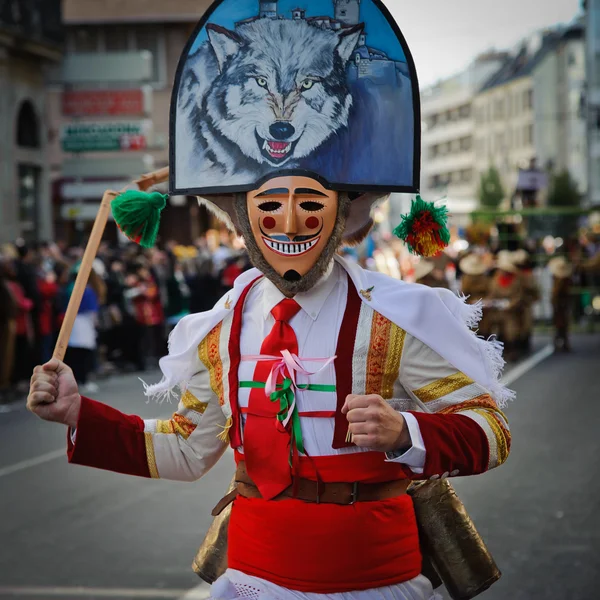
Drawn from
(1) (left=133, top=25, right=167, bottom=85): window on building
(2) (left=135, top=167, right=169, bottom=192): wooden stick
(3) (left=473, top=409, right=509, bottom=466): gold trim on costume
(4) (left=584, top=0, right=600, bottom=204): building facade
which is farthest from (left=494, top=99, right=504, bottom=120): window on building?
(3) (left=473, top=409, right=509, bottom=466): gold trim on costume

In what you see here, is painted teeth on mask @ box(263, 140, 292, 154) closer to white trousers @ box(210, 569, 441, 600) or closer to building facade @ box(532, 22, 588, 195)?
white trousers @ box(210, 569, 441, 600)

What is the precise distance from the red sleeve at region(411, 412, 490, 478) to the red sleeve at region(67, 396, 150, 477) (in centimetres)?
84

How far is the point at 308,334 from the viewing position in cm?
371

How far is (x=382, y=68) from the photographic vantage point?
12.2 feet

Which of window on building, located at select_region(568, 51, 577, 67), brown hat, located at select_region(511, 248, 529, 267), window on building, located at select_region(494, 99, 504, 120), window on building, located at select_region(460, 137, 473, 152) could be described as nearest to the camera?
brown hat, located at select_region(511, 248, 529, 267)

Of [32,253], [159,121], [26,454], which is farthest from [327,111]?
[159,121]

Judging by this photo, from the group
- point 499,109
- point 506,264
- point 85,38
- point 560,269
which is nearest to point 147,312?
point 506,264

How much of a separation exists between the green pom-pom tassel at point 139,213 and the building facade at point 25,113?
84.0 feet

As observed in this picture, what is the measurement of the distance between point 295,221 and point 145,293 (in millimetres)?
16107

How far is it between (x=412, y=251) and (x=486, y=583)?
0.96 metres

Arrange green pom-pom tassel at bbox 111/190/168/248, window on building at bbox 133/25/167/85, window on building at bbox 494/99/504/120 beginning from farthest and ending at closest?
1. window on building at bbox 494/99/504/120
2. window on building at bbox 133/25/167/85
3. green pom-pom tassel at bbox 111/190/168/248

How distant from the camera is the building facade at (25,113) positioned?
96.0ft

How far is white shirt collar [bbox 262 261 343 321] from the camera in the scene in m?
3.72

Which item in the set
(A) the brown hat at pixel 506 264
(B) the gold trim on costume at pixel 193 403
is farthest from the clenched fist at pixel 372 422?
(A) the brown hat at pixel 506 264
